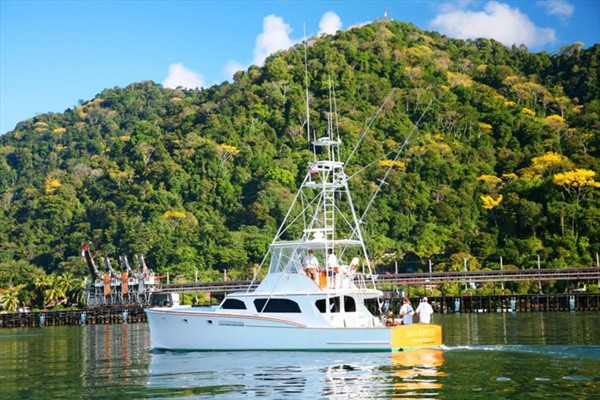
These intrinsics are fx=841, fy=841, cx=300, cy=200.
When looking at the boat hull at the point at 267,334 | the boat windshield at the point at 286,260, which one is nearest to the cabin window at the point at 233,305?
the boat hull at the point at 267,334

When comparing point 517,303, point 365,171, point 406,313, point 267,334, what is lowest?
point 517,303

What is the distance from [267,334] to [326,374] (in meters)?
7.06

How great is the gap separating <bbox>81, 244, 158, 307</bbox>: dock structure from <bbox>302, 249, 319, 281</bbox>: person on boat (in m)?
72.3

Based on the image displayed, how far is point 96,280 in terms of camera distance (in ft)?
374

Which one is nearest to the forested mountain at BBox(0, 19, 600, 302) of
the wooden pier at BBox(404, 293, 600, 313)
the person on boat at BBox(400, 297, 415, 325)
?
the wooden pier at BBox(404, 293, 600, 313)

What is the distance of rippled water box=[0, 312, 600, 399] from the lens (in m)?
23.9

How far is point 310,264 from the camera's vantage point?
115 ft

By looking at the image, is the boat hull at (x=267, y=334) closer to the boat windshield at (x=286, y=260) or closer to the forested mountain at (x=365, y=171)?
the boat windshield at (x=286, y=260)

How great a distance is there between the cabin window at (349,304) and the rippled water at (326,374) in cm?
251

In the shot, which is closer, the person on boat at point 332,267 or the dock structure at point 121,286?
the person on boat at point 332,267

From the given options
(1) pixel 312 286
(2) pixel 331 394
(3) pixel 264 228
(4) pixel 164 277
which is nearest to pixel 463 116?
(3) pixel 264 228

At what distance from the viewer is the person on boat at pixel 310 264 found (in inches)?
1374

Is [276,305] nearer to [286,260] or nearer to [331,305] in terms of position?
[286,260]


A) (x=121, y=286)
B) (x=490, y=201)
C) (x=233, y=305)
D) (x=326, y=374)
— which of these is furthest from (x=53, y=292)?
(x=326, y=374)
